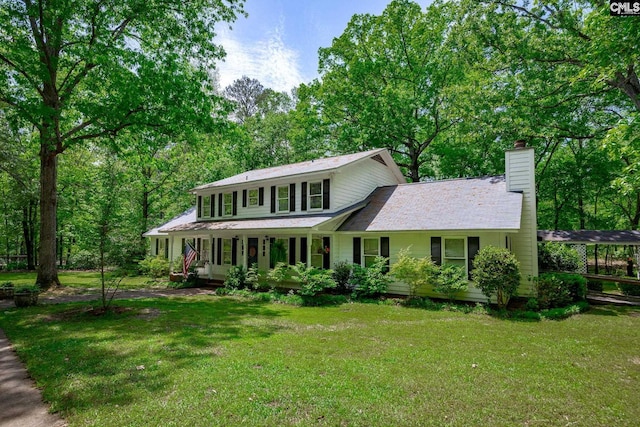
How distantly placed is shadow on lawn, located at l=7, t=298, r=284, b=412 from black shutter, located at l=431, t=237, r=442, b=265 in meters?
6.10

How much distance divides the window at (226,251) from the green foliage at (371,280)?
28.5 feet

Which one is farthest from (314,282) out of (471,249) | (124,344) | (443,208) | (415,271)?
(124,344)

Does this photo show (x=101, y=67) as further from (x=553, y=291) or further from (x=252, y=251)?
(x=553, y=291)

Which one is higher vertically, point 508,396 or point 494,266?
point 494,266

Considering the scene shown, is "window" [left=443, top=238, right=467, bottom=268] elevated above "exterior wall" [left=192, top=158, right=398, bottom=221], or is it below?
below

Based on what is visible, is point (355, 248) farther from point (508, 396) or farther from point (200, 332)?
point (508, 396)

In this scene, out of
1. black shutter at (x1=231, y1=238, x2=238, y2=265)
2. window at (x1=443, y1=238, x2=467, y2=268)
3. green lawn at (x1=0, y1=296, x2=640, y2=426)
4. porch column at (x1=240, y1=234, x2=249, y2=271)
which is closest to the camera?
green lawn at (x1=0, y1=296, x2=640, y2=426)

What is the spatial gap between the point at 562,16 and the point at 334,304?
49.0 ft

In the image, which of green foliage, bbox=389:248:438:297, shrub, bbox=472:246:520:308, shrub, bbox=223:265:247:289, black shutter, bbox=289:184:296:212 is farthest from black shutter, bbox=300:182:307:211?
shrub, bbox=472:246:520:308

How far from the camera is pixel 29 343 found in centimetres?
710

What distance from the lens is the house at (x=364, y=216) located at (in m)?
12.4

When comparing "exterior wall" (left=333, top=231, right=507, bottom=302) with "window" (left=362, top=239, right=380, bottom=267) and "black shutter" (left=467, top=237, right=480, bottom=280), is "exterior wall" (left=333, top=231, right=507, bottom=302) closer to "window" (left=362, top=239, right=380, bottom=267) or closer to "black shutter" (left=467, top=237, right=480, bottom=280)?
"black shutter" (left=467, top=237, right=480, bottom=280)

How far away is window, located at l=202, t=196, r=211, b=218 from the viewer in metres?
21.6

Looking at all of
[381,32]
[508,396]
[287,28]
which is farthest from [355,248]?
[381,32]
